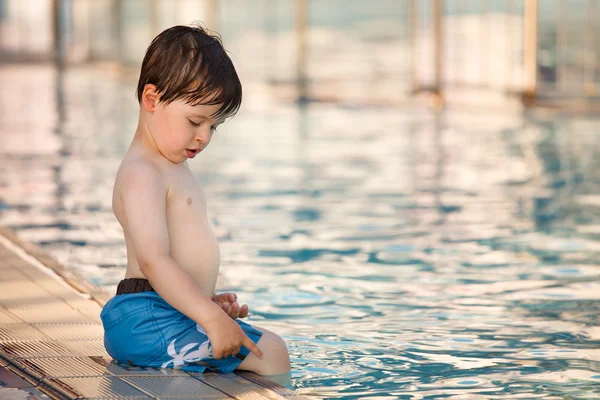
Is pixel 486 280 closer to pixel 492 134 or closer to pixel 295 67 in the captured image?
pixel 492 134

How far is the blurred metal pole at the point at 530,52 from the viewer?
16797mm

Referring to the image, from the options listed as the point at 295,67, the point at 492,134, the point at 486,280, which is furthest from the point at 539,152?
the point at 295,67

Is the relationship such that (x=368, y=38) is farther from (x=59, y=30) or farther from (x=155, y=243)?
(x=155, y=243)

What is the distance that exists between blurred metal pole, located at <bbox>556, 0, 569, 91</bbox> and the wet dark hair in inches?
580

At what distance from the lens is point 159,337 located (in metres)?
3.14

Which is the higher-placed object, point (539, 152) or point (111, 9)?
point (111, 9)

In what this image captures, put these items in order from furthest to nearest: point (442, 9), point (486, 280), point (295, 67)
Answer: point (295, 67), point (442, 9), point (486, 280)

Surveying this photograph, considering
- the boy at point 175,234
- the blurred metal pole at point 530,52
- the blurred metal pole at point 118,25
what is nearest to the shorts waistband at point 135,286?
the boy at point 175,234

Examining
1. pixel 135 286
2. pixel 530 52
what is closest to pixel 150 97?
pixel 135 286

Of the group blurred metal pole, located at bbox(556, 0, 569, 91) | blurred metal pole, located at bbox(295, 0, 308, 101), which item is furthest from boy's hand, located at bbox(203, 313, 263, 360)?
blurred metal pole, located at bbox(295, 0, 308, 101)

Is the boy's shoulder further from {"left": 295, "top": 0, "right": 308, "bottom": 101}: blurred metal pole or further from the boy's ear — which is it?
{"left": 295, "top": 0, "right": 308, "bottom": 101}: blurred metal pole

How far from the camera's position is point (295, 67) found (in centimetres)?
2331

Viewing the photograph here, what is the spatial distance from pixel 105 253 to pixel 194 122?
2548 millimetres

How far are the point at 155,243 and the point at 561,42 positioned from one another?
1501 cm
